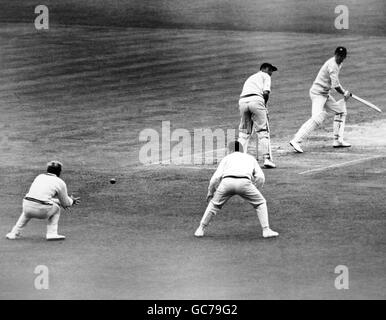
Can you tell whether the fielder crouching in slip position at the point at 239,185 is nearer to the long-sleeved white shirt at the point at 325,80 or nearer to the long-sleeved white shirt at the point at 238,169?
the long-sleeved white shirt at the point at 238,169

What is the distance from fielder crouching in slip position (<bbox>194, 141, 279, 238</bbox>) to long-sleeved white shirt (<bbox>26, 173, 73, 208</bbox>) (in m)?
2.08

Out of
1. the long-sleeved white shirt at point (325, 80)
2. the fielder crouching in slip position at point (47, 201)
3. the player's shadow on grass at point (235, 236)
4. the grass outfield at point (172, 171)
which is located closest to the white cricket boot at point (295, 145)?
the grass outfield at point (172, 171)

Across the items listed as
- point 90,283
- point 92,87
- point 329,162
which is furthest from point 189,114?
point 90,283

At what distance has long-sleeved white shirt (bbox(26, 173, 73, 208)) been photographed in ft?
52.9

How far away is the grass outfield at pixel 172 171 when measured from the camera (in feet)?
46.6

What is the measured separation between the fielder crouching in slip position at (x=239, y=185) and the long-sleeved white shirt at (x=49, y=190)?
6.83ft

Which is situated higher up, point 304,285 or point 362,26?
point 362,26

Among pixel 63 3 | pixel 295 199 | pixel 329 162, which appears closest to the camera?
pixel 295 199

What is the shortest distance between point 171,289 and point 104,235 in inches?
131

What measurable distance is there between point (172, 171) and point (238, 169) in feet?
19.2

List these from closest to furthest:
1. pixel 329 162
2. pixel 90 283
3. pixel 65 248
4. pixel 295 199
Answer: pixel 90 283, pixel 65 248, pixel 295 199, pixel 329 162

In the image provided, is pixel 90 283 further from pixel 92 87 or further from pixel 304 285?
pixel 92 87

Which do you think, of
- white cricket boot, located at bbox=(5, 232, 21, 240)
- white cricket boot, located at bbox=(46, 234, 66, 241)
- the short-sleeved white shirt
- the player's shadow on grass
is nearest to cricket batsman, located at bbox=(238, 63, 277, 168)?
the short-sleeved white shirt

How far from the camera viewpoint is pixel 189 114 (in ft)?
90.7
